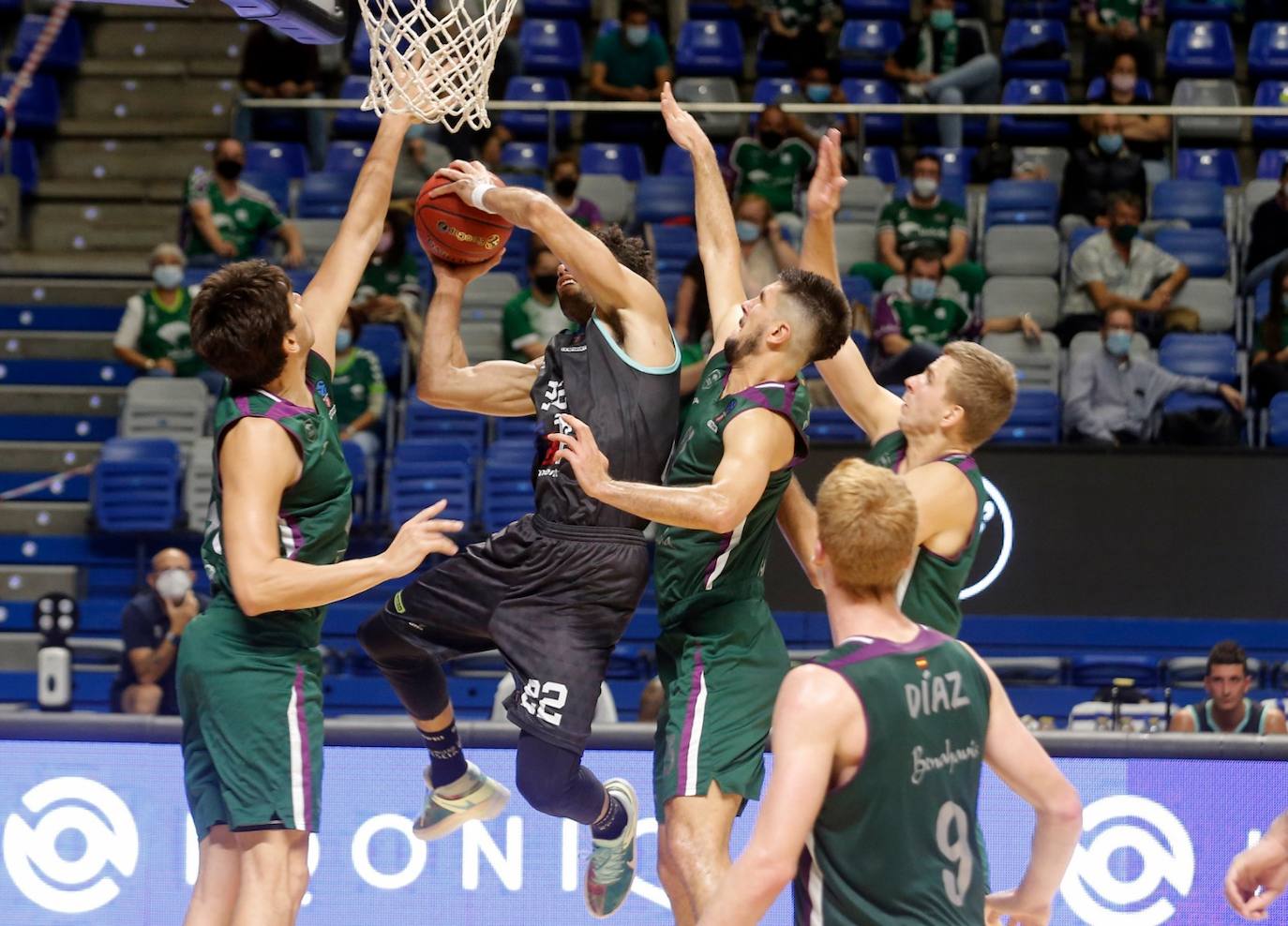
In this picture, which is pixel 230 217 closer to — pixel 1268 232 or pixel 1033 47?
pixel 1033 47

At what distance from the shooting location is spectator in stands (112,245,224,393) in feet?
38.2

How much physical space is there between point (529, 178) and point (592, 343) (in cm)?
792

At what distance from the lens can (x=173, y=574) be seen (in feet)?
30.4

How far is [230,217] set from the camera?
39.3ft

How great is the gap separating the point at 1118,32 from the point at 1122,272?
8.17 feet

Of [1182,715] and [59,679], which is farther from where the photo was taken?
[59,679]

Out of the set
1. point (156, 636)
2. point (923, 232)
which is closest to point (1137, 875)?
point (156, 636)

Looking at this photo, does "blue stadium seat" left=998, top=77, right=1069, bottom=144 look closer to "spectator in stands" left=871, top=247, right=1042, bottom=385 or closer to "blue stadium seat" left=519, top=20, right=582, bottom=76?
"spectator in stands" left=871, top=247, right=1042, bottom=385

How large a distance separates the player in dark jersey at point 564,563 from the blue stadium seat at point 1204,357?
21.8 ft

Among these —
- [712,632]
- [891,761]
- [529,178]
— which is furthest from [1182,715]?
[529,178]

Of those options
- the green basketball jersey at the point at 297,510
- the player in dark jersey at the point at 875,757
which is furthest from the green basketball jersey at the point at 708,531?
the player in dark jersey at the point at 875,757

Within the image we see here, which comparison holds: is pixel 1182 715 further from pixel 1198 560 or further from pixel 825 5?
pixel 825 5

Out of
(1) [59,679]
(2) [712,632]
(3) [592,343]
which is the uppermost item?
(3) [592,343]

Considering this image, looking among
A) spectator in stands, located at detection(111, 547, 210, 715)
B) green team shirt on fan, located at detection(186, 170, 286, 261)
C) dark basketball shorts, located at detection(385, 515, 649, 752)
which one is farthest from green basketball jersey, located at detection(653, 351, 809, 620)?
green team shirt on fan, located at detection(186, 170, 286, 261)
